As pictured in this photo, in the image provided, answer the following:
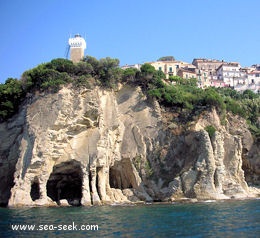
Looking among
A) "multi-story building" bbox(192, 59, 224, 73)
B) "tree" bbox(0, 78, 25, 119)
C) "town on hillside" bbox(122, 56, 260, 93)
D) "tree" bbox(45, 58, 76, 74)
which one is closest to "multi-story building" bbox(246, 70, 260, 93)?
"town on hillside" bbox(122, 56, 260, 93)

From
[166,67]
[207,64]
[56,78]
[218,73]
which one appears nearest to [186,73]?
[166,67]

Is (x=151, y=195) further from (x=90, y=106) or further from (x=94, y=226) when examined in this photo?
(x=94, y=226)

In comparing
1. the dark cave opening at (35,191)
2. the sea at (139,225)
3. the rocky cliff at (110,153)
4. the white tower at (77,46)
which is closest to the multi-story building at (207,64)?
the white tower at (77,46)

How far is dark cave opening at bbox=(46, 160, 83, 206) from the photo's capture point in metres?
38.1

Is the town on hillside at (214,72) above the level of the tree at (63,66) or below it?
above

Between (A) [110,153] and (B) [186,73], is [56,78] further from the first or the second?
(B) [186,73]

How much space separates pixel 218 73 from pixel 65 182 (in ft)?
207

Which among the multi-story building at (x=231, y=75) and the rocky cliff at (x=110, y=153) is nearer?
the rocky cliff at (x=110, y=153)

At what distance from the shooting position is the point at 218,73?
9556cm

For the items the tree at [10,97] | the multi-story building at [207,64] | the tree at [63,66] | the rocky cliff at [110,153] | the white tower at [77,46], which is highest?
the multi-story building at [207,64]

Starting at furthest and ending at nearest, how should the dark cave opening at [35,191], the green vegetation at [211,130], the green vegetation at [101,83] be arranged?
the green vegetation at [211,130] < the green vegetation at [101,83] < the dark cave opening at [35,191]

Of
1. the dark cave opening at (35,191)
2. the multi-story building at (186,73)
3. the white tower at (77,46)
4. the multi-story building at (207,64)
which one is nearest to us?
the dark cave opening at (35,191)

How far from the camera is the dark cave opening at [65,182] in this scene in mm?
38125

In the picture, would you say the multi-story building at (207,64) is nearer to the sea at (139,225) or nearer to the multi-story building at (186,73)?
the multi-story building at (186,73)
